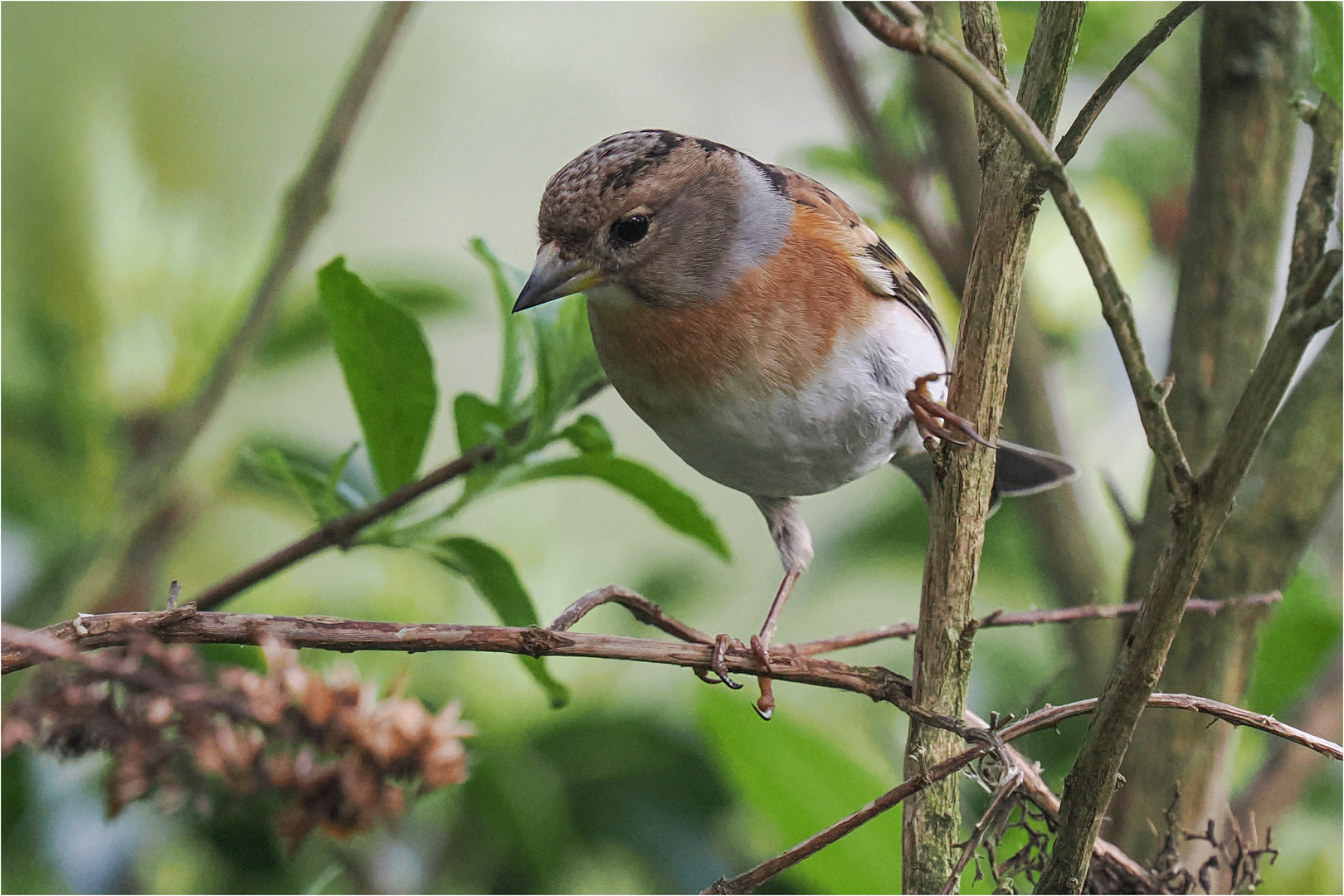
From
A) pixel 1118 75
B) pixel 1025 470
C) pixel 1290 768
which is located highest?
pixel 1118 75

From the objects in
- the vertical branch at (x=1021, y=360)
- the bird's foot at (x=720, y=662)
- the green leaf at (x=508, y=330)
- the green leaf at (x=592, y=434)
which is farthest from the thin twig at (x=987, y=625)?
the vertical branch at (x=1021, y=360)

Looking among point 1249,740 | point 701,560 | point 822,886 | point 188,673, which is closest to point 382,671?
point 701,560

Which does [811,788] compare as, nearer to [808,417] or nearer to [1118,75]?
[808,417]

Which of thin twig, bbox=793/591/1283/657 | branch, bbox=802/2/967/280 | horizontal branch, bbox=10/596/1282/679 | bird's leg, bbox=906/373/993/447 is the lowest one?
thin twig, bbox=793/591/1283/657

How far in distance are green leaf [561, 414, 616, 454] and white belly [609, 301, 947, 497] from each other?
0.15m

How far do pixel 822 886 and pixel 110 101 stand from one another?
154 centimetres

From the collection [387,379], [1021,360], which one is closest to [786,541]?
[1021,360]

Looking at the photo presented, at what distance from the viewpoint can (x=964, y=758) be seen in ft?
2.25

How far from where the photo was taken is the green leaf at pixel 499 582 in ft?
3.23

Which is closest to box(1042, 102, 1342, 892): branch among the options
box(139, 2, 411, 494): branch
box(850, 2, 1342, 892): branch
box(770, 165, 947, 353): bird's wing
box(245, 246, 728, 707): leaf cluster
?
box(850, 2, 1342, 892): branch

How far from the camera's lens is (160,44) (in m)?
2.42

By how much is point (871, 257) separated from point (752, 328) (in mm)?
190

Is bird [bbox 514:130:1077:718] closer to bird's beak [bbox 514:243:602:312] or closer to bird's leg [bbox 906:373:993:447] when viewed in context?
bird's beak [bbox 514:243:602:312]

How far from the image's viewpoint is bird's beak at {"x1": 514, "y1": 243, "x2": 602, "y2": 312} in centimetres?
110
